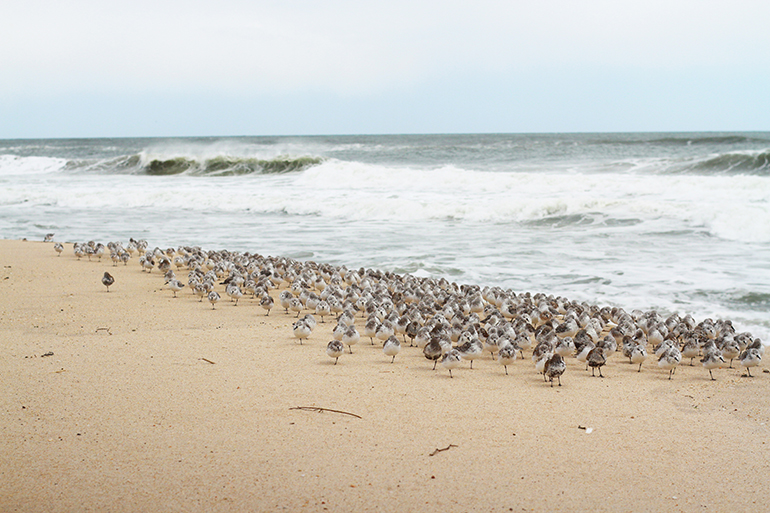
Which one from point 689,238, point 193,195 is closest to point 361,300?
point 689,238

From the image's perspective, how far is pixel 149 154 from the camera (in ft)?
Answer: 148

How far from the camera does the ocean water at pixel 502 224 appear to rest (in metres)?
10.9

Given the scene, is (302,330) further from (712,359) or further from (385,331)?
(712,359)

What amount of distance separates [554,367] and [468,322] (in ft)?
6.18

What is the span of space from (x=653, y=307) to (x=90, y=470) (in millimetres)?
7722

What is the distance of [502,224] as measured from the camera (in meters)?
18.4

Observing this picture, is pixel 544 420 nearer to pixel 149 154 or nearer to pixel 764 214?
pixel 764 214

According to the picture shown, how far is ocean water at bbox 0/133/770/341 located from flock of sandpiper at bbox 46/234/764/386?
4.49 feet

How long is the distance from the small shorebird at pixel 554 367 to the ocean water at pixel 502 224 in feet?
11.5

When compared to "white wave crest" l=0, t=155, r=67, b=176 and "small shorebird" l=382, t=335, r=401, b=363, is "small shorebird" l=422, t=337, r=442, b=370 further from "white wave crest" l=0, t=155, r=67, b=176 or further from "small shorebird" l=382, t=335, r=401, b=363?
"white wave crest" l=0, t=155, r=67, b=176

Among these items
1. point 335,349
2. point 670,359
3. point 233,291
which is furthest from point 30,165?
point 670,359

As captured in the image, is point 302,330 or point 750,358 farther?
point 302,330

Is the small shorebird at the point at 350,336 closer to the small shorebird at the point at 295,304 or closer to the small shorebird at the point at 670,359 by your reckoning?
the small shorebird at the point at 295,304

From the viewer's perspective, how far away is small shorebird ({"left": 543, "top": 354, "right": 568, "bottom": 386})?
5.84m
